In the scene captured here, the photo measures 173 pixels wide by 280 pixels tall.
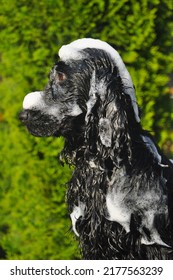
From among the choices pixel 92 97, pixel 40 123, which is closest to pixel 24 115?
pixel 40 123

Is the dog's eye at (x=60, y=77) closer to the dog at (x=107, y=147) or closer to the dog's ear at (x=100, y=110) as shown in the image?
the dog at (x=107, y=147)

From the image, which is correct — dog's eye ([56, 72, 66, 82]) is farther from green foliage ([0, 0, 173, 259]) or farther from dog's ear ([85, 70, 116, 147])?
green foliage ([0, 0, 173, 259])

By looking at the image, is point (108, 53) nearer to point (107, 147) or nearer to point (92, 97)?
point (92, 97)

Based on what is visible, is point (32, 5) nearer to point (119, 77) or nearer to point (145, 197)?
point (119, 77)

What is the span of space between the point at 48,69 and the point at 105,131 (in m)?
1.95

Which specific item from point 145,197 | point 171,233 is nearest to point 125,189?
point 145,197

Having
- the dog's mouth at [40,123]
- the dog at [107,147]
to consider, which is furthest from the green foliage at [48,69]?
the dog's mouth at [40,123]

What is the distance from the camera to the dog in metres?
3.62

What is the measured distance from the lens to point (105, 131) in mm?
3594

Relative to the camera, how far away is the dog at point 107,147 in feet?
11.9

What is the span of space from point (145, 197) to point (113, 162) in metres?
0.26

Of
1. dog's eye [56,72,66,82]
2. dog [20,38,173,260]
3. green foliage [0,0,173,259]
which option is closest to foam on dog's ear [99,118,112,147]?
dog [20,38,173,260]

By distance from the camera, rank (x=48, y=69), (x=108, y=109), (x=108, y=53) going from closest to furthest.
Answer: (x=108, y=109) < (x=108, y=53) < (x=48, y=69)

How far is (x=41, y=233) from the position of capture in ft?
18.9
